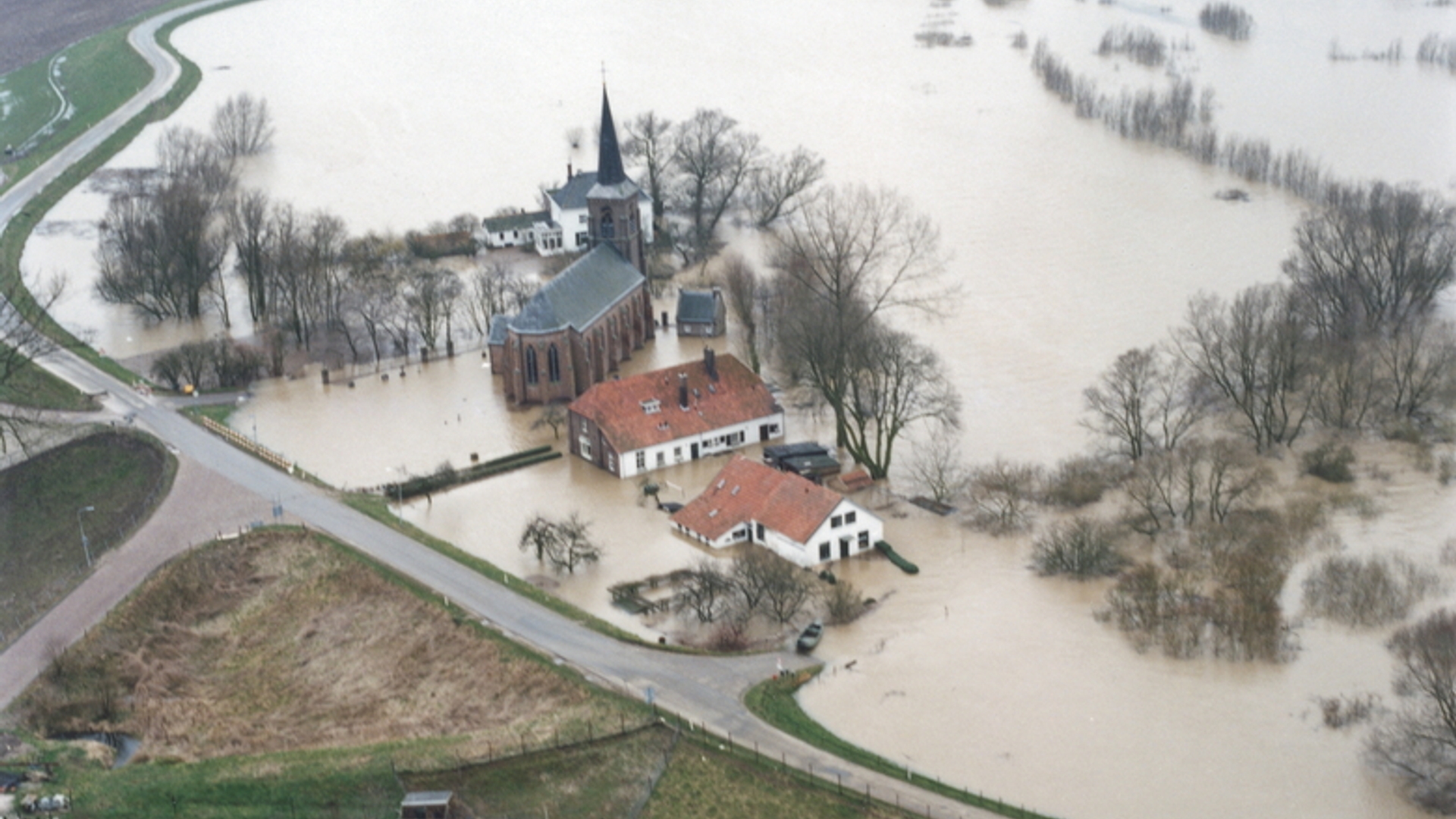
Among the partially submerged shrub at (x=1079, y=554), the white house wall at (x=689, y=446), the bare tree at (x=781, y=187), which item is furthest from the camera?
the bare tree at (x=781, y=187)

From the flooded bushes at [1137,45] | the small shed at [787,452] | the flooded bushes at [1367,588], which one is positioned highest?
the flooded bushes at [1137,45]

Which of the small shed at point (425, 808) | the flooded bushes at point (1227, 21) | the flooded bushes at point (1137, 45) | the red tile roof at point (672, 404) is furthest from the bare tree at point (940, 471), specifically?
the flooded bushes at point (1227, 21)

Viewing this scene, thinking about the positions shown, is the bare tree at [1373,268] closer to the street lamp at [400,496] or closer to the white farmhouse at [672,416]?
the white farmhouse at [672,416]

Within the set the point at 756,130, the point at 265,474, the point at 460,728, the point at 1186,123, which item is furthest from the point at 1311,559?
the point at 756,130

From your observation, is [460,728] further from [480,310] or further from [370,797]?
[480,310]

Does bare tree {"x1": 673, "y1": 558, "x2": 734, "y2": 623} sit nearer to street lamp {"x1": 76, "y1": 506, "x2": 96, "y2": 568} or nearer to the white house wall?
the white house wall

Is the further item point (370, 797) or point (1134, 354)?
point (1134, 354)
